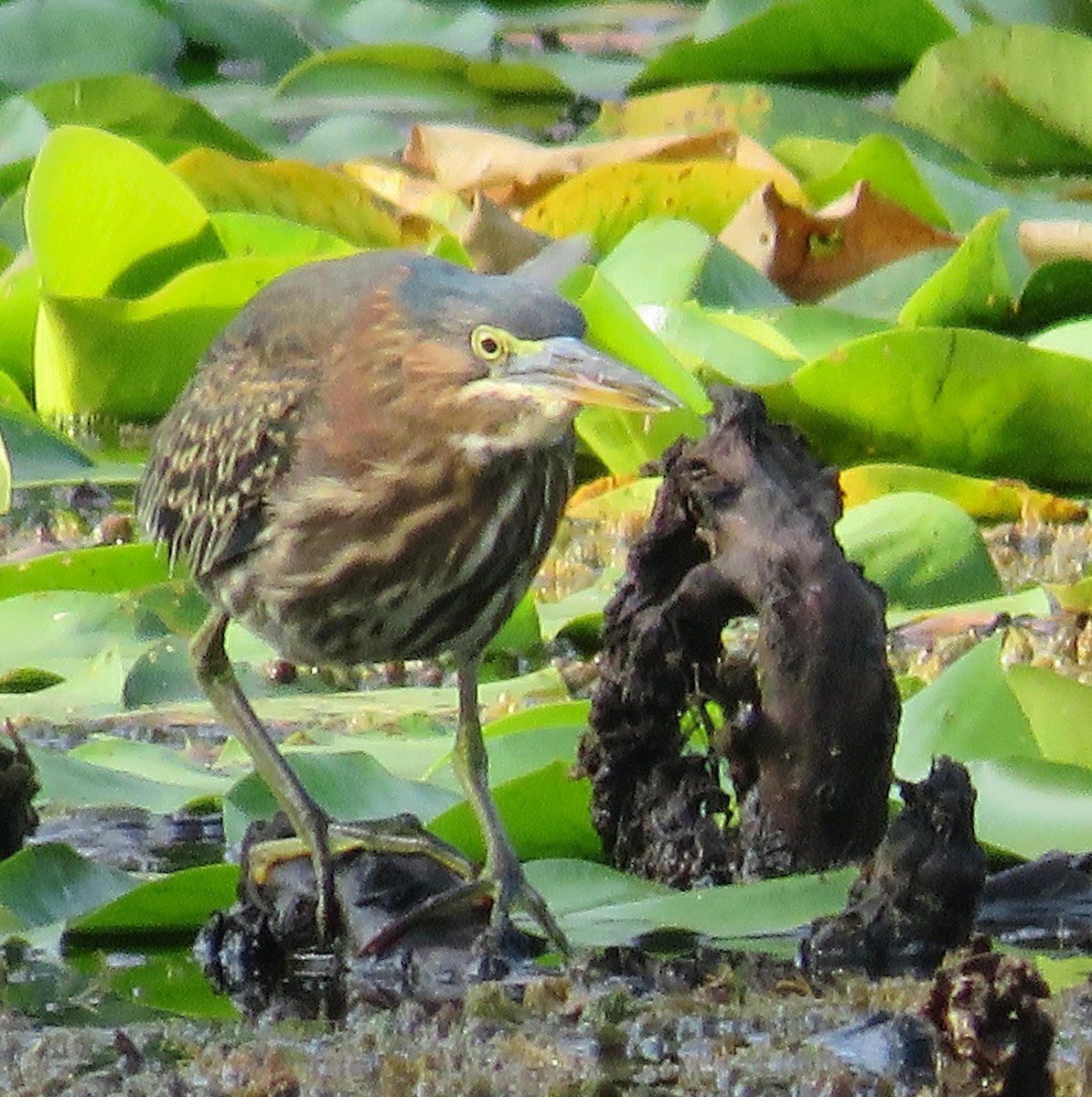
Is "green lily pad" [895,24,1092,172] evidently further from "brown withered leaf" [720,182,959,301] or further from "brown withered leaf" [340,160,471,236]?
"brown withered leaf" [340,160,471,236]

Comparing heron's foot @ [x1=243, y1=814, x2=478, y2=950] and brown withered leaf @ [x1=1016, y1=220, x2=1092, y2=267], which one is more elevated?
brown withered leaf @ [x1=1016, y1=220, x2=1092, y2=267]

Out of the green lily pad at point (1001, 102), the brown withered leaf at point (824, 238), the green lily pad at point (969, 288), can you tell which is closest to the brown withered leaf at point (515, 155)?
the brown withered leaf at point (824, 238)

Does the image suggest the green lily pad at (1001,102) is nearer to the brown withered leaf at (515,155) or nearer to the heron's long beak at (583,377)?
the brown withered leaf at (515,155)

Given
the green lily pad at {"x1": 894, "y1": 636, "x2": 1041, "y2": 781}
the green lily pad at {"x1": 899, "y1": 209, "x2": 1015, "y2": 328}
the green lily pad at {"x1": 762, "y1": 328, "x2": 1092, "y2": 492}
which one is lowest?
the green lily pad at {"x1": 894, "y1": 636, "x2": 1041, "y2": 781}

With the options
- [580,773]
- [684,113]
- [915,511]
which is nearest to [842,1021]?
[580,773]

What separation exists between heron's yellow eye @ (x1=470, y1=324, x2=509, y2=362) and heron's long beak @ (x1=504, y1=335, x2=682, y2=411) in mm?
40

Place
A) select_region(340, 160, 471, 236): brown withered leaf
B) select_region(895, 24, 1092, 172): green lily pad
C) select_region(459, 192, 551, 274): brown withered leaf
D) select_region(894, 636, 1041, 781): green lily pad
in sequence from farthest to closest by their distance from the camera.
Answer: select_region(895, 24, 1092, 172): green lily pad, select_region(340, 160, 471, 236): brown withered leaf, select_region(459, 192, 551, 274): brown withered leaf, select_region(894, 636, 1041, 781): green lily pad

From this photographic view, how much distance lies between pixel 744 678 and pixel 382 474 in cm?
67

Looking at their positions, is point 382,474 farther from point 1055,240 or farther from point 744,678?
point 1055,240

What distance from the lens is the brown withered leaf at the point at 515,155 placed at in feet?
25.7

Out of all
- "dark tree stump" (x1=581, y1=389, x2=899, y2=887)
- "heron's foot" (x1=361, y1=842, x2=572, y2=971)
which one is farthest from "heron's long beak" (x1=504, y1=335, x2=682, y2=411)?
"heron's foot" (x1=361, y1=842, x2=572, y2=971)

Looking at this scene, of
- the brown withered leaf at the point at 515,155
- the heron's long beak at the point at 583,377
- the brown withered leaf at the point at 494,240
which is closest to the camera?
the heron's long beak at the point at 583,377

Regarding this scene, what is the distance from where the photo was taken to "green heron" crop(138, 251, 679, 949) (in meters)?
3.93

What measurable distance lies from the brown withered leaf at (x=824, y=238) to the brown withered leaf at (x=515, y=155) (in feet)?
2.03
